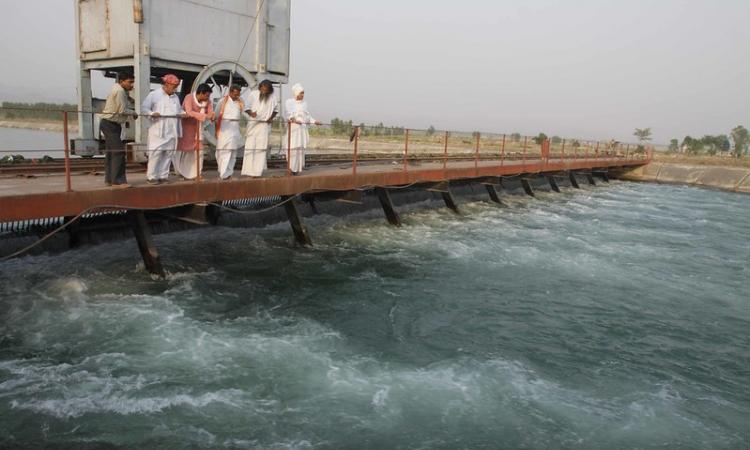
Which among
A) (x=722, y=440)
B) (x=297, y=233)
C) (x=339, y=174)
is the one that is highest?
(x=339, y=174)

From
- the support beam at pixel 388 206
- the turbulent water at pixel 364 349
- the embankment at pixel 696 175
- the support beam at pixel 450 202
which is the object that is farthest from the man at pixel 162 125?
the embankment at pixel 696 175

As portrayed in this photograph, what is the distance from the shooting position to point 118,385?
5.34m

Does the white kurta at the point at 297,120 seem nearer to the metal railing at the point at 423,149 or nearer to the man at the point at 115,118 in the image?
the metal railing at the point at 423,149

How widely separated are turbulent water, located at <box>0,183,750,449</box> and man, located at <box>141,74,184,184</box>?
1.79 metres

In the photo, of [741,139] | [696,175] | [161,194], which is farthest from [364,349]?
[741,139]

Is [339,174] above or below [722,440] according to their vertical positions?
above

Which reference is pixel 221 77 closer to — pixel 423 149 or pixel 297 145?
pixel 297 145

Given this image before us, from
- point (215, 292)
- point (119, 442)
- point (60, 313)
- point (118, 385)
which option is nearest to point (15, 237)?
point (60, 313)

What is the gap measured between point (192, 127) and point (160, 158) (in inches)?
35.1

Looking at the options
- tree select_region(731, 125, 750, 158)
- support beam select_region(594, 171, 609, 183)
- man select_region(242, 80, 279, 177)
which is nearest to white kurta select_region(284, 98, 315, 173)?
man select_region(242, 80, 279, 177)

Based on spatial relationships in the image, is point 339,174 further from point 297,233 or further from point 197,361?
point 197,361

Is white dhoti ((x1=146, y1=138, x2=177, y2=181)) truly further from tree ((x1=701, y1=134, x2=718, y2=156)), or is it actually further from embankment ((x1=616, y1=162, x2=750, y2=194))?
tree ((x1=701, y1=134, x2=718, y2=156))

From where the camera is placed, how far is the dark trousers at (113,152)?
276 inches

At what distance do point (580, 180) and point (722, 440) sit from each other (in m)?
28.5
